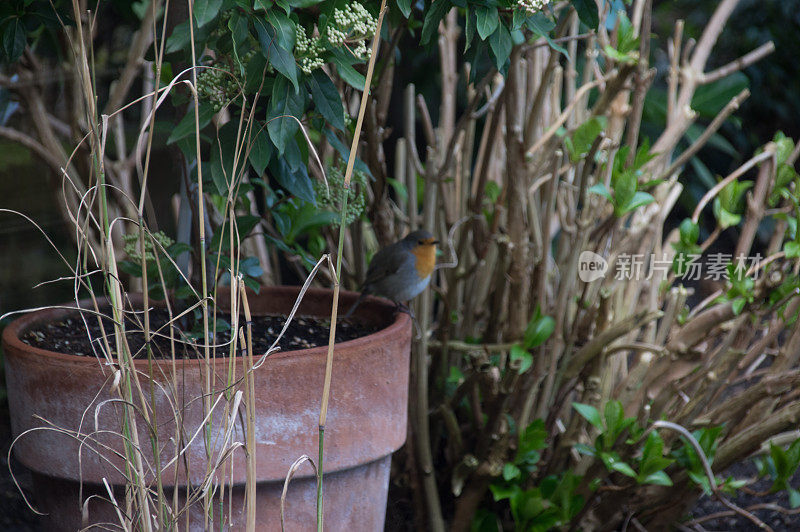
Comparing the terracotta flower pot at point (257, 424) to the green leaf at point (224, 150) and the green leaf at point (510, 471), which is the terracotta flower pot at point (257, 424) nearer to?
the green leaf at point (224, 150)

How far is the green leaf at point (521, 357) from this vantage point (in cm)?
159

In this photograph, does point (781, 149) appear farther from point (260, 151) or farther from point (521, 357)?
point (260, 151)

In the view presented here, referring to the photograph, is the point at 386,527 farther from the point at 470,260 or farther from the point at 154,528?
the point at 154,528

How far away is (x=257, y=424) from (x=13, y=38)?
77cm

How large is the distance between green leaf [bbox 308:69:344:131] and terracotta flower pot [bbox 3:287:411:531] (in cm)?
36

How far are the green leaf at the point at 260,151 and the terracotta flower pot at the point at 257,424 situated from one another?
29cm

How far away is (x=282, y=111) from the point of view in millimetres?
1031

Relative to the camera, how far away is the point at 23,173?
8.47ft

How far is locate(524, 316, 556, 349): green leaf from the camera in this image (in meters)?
1.61

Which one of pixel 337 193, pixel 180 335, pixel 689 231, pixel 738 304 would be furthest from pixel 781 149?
pixel 180 335

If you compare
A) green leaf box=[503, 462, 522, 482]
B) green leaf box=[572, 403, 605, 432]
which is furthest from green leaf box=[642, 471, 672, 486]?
green leaf box=[503, 462, 522, 482]

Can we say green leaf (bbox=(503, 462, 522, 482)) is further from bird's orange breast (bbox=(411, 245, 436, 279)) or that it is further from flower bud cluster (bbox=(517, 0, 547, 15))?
flower bud cluster (bbox=(517, 0, 547, 15))

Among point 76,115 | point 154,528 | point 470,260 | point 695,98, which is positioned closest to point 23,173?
point 76,115

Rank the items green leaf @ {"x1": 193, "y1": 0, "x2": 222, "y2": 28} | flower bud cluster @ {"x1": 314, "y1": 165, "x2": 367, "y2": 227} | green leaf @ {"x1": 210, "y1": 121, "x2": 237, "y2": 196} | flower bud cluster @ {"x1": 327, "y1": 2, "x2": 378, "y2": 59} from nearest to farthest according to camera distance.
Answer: green leaf @ {"x1": 193, "y1": 0, "x2": 222, "y2": 28}, flower bud cluster @ {"x1": 327, "y1": 2, "x2": 378, "y2": 59}, green leaf @ {"x1": 210, "y1": 121, "x2": 237, "y2": 196}, flower bud cluster @ {"x1": 314, "y1": 165, "x2": 367, "y2": 227}
